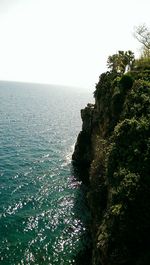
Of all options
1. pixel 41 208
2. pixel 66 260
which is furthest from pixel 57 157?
pixel 66 260

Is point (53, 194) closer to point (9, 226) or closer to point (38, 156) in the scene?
point (9, 226)

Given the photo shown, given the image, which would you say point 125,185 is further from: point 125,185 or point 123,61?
point 123,61

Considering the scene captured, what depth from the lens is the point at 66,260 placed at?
33.8m

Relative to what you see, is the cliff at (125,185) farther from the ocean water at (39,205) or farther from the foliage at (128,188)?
the ocean water at (39,205)

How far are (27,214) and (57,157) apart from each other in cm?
2866

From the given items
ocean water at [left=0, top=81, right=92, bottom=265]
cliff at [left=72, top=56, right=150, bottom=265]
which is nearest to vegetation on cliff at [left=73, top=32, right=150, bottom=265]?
cliff at [left=72, top=56, right=150, bottom=265]

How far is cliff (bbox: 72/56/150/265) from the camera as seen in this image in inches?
874

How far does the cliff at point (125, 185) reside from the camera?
22188 mm

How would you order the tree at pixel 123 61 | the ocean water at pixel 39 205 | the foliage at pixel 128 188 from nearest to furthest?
the foliage at pixel 128 188 → the ocean water at pixel 39 205 → the tree at pixel 123 61

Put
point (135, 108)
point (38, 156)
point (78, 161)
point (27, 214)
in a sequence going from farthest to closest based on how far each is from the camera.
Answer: point (38, 156) < point (78, 161) < point (27, 214) < point (135, 108)

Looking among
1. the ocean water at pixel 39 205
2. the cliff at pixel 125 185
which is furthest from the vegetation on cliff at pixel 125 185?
the ocean water at pixel 39 205

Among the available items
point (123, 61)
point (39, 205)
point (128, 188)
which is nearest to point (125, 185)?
point (128, 188)

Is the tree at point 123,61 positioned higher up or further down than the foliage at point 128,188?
higher up

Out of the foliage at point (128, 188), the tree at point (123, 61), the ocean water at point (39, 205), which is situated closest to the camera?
the foliage at point (128, 188)
